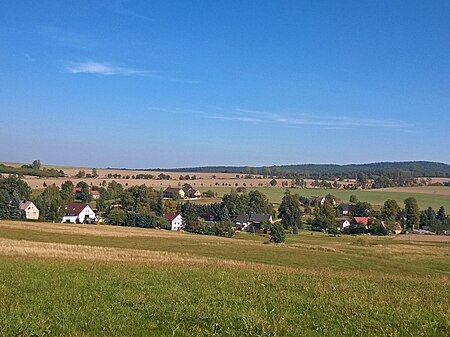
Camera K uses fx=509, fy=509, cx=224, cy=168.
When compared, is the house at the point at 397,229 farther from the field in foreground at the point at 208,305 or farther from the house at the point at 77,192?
the field in foreground at the point at 208,305

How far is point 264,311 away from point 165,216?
95503mm

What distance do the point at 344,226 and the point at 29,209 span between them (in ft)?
218

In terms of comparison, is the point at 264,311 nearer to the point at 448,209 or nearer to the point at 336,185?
the point at 448,209

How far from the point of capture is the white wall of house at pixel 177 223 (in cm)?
10200

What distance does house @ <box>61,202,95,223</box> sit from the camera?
100375 mm

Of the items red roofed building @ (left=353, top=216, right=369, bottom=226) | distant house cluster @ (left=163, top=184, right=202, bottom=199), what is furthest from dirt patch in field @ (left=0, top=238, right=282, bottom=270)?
distant house cluster @ (left=163, top=184, right=202, bottom=199)

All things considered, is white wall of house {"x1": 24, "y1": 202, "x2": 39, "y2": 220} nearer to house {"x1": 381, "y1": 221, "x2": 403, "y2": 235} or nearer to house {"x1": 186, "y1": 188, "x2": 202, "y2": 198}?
house {"x1": 186, "y1": 188, "x2": 202, "y2": 198}

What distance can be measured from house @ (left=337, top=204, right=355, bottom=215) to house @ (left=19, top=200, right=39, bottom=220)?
2868 inches

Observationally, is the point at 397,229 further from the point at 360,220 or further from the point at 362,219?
the point at 360,220

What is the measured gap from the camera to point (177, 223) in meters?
104

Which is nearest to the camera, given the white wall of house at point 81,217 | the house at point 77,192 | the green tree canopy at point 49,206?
the green tree canopy at point 49,206

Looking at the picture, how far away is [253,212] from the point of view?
121250mm

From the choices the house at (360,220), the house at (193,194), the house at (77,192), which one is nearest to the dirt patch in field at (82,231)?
the house at (360,220)

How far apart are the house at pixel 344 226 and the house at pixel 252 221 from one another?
1512cm
